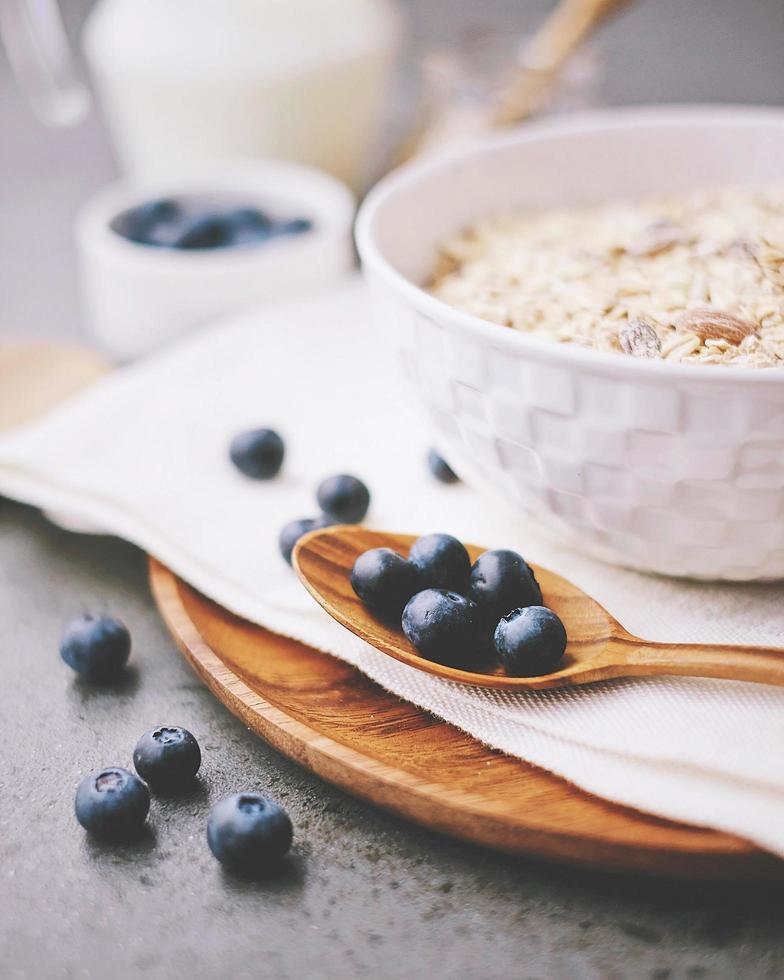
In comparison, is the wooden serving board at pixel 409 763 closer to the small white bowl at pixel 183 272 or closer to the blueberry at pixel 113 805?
the blueberry at pixel 113 805

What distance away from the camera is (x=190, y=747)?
0.56 metres

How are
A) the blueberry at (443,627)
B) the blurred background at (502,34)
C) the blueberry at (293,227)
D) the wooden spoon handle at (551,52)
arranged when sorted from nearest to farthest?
the blueberry at (443,627)
the wooden spoon handle at (551,52)
the blueberry at (293,227)
the blurred background at (502,34)

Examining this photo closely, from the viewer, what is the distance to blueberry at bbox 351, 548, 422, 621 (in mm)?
613

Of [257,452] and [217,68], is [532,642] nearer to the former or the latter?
[257,452]

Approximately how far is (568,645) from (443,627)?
76 mm

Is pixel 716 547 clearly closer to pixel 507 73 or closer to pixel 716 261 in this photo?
pixel 716 261

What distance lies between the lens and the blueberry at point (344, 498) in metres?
0.75

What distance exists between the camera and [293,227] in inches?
44.7

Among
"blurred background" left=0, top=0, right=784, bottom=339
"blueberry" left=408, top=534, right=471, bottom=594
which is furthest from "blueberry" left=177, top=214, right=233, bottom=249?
"blueberry" left=408, top=534, right=471, bottom=594

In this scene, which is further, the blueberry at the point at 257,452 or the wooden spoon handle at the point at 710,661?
the blueberry at the point at 257,452

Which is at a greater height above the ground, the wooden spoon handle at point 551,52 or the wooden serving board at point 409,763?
the wooden spoon handle at point 551,52

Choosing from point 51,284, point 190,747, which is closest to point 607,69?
point 51,284

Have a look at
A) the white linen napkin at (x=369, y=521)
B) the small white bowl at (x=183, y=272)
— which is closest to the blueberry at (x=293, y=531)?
the white linen napkin at (x=369, y=521)

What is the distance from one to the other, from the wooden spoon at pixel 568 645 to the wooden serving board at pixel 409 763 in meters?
0.04
